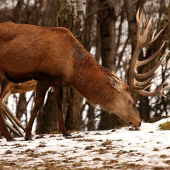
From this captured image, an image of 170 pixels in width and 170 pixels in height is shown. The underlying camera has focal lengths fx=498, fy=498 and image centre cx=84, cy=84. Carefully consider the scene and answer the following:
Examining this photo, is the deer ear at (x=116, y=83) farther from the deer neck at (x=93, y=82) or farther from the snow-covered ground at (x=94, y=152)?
the snow-covered ground at (x=94, y=152)

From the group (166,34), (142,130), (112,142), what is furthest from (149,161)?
(166,34)

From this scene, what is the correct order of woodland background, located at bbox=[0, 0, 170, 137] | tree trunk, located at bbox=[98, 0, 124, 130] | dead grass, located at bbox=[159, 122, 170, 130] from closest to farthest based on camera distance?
1. dead grass, located at bbox=[159, 122, 170, 130]
2. woodland background, located at bbox=[0, 0, 170, 137]
3. tree trunk, located at bbox=[98, 0, 124, 130]

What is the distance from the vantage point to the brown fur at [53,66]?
8.73 metres

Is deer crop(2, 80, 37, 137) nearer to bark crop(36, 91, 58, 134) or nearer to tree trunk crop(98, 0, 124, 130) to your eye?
bark crop(36, 91, 58, 134)

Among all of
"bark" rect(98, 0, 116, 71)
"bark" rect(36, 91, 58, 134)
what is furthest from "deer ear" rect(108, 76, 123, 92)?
"bark" rect(98, 0, 116, 71)

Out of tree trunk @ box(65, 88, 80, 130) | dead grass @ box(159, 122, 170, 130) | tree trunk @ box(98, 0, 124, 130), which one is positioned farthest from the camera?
tree trunk @ box(98, 0, 124, 130)

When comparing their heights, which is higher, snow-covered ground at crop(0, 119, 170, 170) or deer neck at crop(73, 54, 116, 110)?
deer neck at crop(73, 54, 116, 110)

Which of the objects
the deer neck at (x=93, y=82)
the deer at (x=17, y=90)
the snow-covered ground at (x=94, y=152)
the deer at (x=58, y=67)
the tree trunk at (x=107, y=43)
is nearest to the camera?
the snow-covered ground at (x=94, y=152)

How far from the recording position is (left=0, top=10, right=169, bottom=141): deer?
873 cm

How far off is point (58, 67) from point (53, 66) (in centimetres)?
9

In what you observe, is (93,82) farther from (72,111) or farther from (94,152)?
(72,111)

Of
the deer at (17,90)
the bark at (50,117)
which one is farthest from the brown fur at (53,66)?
the bark at (50,117)

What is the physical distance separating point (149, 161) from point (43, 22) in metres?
Result: 13.0

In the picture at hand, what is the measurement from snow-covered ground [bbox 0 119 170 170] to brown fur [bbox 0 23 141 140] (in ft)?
2.21
